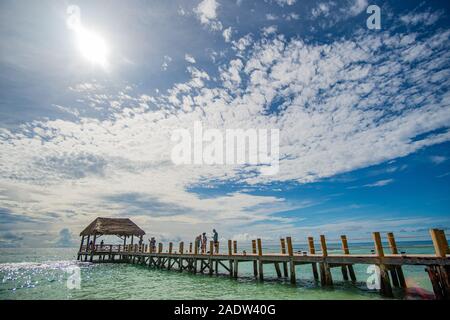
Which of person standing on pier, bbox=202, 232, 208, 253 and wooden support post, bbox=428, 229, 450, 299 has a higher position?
person standing on pier, bbox=202, 232, 208, 253

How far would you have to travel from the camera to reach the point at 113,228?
110ft

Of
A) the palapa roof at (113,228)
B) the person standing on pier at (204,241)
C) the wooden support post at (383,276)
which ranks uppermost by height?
the palapa roof at (113,228)

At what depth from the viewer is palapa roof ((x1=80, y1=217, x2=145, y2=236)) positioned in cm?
3266

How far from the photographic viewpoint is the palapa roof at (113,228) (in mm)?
32656

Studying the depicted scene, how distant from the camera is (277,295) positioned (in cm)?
1258

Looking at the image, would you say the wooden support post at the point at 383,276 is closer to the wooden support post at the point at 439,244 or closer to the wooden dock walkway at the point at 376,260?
the wooden dock walkway at the point at 376,260

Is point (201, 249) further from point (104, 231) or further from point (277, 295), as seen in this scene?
point (104, 231)

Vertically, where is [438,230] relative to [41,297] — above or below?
above

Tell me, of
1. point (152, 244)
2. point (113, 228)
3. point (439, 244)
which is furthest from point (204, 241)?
point (439, 244)

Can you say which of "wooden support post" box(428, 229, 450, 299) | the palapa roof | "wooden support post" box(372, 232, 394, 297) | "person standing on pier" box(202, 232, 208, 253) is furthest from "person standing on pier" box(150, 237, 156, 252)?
"wooden support post" box(428, 229, 450, 299)

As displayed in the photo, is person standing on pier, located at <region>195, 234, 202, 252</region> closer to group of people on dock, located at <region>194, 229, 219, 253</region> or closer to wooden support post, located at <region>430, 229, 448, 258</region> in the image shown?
group of people on dock, located at <region>194, 229, 219, 253</region>

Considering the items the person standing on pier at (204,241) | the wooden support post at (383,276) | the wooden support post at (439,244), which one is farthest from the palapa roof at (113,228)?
the wooden support post at (439,244)
